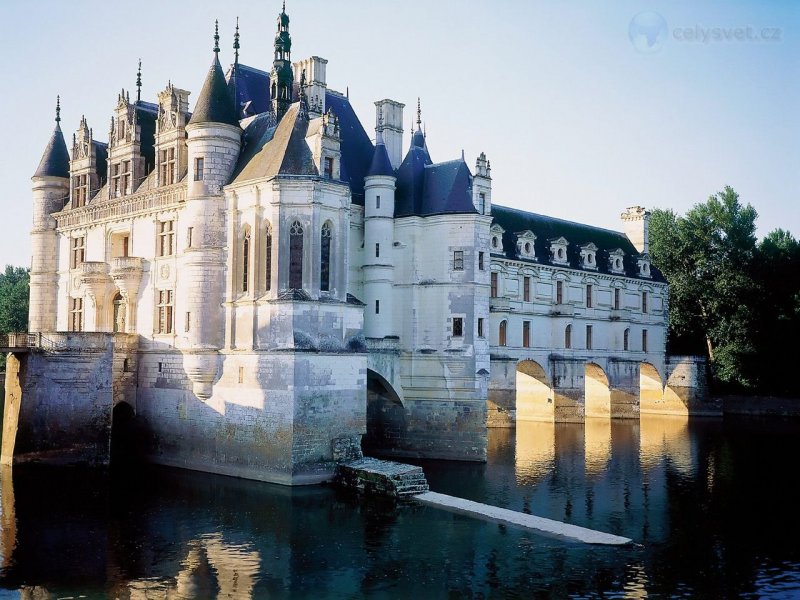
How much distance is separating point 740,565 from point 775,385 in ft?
156

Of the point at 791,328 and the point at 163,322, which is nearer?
the point at 163,322

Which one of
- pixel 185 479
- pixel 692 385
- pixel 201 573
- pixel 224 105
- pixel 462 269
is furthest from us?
pixel 692 385

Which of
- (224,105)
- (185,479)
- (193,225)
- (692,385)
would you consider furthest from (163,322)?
(692,385)

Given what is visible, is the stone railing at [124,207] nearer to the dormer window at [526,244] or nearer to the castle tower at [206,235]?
the castle tower at [206,235]

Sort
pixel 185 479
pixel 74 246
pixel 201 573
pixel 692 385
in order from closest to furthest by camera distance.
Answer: pixel 201 573 < pixel 185 479 < pixel 74 246 < pixel 692 385

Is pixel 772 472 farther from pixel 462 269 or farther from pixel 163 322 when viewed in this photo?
pixel 163 322

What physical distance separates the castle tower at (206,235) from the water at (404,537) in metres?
5.02

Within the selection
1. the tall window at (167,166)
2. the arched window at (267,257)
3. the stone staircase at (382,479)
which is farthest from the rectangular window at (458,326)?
the tall window at (167,166)

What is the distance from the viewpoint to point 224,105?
117 feet

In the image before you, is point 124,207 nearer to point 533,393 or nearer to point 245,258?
point 245,258

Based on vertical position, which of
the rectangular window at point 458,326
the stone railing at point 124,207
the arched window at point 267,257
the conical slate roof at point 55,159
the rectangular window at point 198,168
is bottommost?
the rectangular window at point 458,326

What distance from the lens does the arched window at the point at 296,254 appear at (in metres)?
32.6

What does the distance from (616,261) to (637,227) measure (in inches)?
286

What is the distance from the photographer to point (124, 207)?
40062mm
